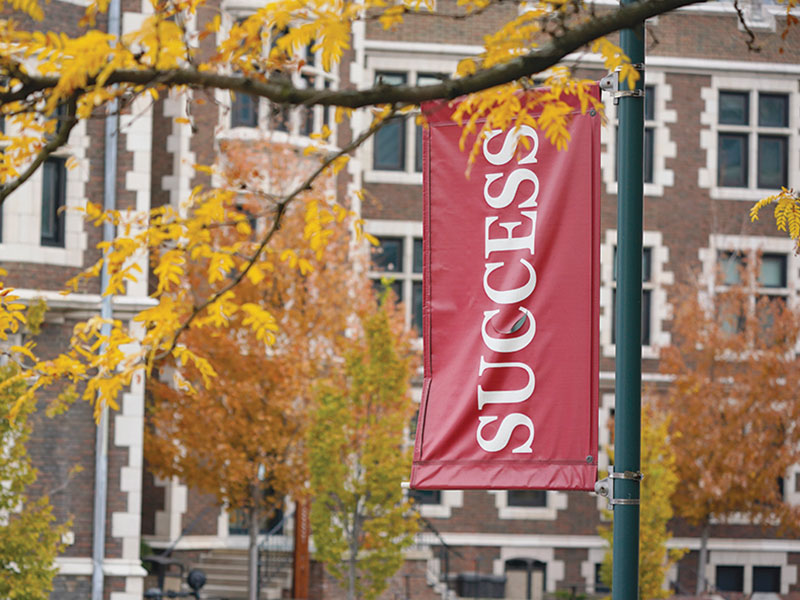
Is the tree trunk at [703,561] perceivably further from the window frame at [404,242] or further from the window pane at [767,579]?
the window frame at [404,242]

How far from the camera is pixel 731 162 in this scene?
28.0 meters

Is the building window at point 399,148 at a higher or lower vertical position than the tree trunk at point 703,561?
higher

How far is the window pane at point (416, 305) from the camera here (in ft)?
87.9

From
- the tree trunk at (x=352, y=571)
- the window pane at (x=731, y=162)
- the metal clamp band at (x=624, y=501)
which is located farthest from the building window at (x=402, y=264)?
the metal clamp band at (x=624, y=501)

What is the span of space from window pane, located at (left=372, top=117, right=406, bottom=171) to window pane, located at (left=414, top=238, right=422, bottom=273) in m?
1.53

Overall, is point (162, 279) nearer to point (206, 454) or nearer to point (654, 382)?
point (206, 454)

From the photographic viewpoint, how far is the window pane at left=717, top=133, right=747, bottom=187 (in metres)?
28.0

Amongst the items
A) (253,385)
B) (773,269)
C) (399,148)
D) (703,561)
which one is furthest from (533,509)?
(253,385)

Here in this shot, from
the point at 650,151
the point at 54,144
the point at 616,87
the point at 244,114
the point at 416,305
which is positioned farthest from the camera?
the point at 650,151

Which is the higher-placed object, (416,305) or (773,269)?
(773,269)

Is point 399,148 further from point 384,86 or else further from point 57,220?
point 384,86

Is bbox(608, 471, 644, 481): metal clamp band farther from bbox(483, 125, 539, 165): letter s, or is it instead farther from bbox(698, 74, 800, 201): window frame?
bbox(698, 74, 800, 201): window frame

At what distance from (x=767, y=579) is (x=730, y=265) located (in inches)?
253

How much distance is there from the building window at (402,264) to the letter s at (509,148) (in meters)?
19.6
